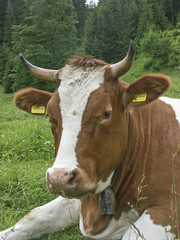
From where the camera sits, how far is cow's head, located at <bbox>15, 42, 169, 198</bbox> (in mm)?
2447

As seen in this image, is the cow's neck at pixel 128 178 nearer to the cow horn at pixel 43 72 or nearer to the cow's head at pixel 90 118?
the cow's head at pixel 90 118

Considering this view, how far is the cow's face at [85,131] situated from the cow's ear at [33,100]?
53cm

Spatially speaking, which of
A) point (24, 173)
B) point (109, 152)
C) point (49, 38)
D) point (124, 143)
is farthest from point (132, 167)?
point (49, 38)

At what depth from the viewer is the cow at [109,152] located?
2.58 meters

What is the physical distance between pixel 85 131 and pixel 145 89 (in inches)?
30.0

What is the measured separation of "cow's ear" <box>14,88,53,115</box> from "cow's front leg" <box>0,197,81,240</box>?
109 cm

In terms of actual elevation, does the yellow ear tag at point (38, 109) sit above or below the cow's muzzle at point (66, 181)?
above

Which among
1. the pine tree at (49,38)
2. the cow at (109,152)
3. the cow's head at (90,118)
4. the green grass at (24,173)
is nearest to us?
the cow's head at (90,118)

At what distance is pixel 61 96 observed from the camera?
2.81m

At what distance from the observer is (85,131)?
104 inches

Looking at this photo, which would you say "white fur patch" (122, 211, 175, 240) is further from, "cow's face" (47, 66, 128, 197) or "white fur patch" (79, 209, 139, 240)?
"cow's face" (47, 66, 128, 197)

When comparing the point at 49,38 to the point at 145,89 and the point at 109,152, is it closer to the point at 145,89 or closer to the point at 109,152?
the point at 145,89

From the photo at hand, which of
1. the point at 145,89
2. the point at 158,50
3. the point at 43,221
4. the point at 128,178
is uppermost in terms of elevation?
the point at 145,89

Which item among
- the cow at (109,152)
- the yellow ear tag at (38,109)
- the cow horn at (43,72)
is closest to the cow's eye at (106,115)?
the cow at (109,152)
